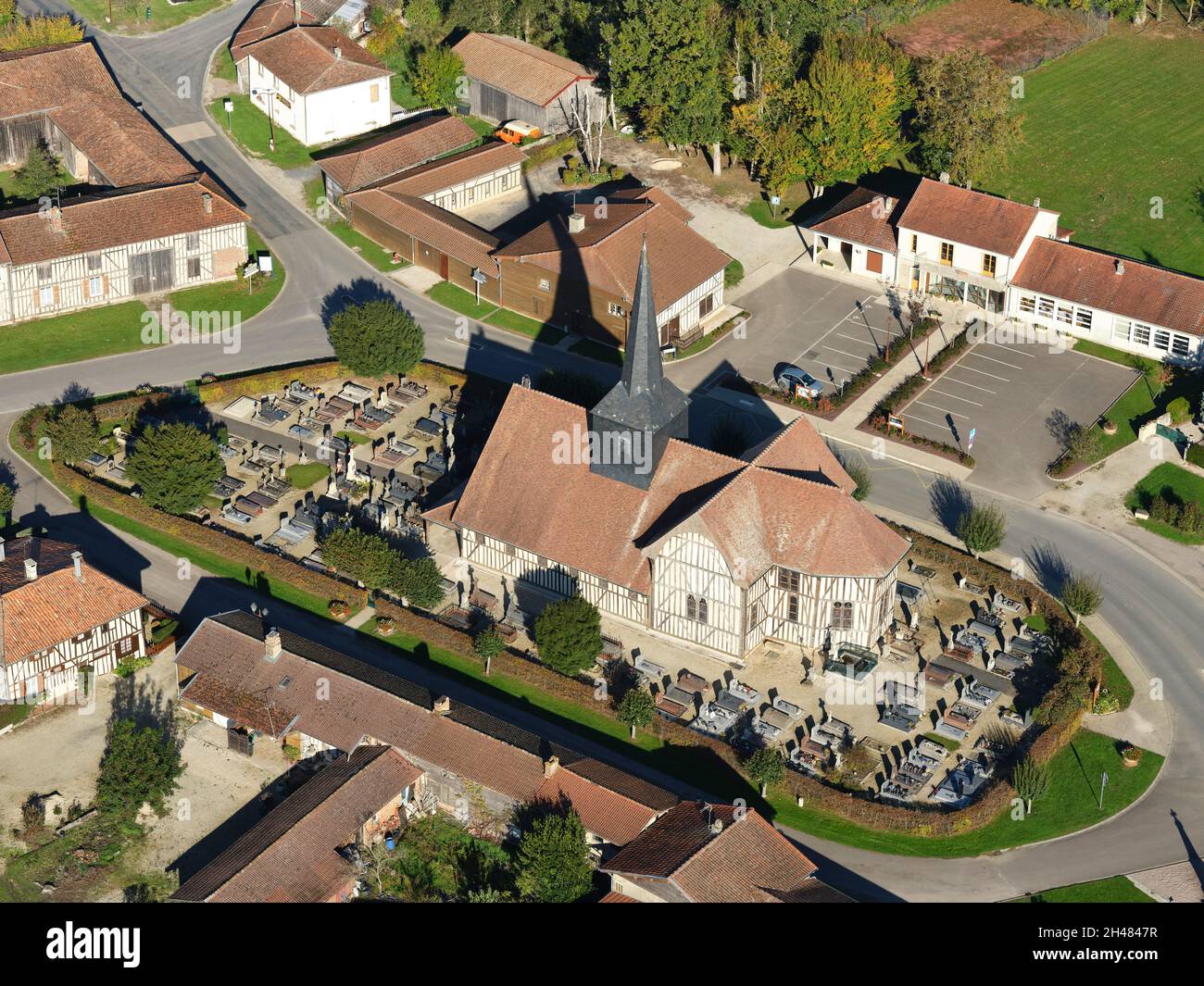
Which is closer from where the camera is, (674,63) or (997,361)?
(997,361)

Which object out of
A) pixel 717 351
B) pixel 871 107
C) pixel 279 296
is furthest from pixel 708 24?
pixel 279 296

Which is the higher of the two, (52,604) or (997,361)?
(997,361)

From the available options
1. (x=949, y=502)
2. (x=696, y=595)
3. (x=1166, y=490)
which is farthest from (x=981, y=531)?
(x=696, y=595)

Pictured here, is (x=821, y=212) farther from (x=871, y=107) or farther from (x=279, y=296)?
(x=279, y=296)

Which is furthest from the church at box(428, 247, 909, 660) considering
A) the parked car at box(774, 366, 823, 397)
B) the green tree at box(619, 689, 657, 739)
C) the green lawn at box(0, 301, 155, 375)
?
the green lawn at box(0, 301, 155, 375)

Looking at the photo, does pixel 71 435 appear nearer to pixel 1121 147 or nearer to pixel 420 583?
pixel 420 583

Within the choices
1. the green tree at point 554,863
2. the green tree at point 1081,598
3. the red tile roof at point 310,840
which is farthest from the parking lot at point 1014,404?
the red tile roof at point 310,840

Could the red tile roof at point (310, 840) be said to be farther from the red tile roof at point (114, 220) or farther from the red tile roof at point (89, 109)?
the red tile roof at point (89, 109)
